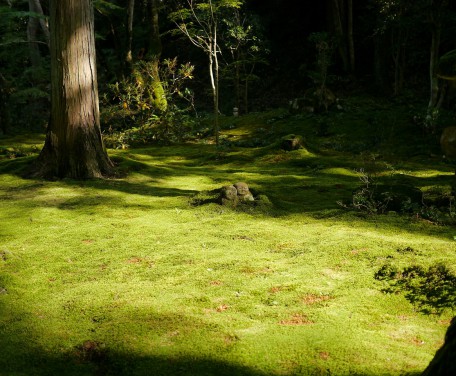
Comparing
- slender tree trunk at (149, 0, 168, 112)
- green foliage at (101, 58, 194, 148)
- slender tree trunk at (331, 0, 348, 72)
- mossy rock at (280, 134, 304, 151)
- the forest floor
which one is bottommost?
the forest floor

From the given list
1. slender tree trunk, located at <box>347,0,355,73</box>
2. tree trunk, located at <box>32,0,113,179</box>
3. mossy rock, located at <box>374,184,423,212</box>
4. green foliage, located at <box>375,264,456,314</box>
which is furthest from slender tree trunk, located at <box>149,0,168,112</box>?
green foliage, located at <box>375,264,456,314</box>

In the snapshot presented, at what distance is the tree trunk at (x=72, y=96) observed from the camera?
850 centimetres

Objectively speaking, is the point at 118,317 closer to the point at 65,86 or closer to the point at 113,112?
the point at 65,86

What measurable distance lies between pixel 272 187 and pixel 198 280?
15.2ft

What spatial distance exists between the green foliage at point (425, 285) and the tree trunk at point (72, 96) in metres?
6.35

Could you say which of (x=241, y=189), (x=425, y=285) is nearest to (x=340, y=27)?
(x=241, y=189)

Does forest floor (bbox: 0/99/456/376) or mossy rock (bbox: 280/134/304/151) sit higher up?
mossy rock (bbox: 280/134/304/151)

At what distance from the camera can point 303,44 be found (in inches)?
1045

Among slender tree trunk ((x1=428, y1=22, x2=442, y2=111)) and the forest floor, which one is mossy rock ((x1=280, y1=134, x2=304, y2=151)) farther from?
slender tree trunk ((x1=428, y1=22, x2=442, y2=111))

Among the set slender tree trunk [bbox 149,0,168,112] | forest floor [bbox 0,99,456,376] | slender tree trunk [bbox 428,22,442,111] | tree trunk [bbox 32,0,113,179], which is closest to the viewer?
forest floor [bbox 0,99,456,376]

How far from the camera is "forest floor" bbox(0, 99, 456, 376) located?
9.55 ft

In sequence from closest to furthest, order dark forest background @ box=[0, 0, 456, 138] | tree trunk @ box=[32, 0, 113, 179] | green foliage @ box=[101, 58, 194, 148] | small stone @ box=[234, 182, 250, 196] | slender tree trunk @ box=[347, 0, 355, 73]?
1. small stone @ box=[234, 182, 250, 196]
2. tree trunk @ box=[32, 0, 113, 179]
3. green foliage @ box=[101, 58, 194, 148]
4. dark forest background @ box=[0, 0, 456, 138]
5. slender tree trunk @ box=[347, 0, 355, 73]

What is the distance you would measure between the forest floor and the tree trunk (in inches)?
20.8

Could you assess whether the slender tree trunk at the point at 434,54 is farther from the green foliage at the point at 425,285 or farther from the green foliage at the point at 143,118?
the green foliage at the point at 425,285
